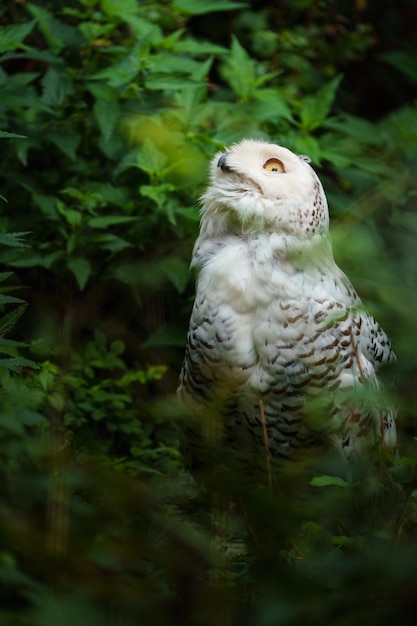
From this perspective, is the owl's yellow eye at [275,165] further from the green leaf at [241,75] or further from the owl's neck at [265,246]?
the green leaf at [241,75]

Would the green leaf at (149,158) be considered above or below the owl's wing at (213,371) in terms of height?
above

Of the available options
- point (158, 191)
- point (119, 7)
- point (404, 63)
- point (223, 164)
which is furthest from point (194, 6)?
point (404, 63)

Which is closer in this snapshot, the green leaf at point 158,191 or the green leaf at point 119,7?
the green leaf at point 158,191

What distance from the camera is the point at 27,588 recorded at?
1298 mm

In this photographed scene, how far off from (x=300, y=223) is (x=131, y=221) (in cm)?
132

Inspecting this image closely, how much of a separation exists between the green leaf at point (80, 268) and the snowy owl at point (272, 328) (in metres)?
0.78

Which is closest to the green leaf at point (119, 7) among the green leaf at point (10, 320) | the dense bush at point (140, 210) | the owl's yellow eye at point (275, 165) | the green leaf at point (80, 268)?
the dense bush at point (140, 210)

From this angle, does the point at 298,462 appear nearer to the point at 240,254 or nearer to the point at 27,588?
the point at 240,254

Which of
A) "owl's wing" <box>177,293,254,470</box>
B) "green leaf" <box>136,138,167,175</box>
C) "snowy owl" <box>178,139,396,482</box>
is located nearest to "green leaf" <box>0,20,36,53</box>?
"green leaf" <box>136,138,167,175</box>

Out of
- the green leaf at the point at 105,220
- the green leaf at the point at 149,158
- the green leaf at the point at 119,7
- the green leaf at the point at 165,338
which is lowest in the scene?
the green leaf at the point at 165,338

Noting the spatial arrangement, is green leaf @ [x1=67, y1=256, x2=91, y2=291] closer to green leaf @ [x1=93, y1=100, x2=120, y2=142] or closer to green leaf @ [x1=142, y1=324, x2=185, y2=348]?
green leaf @ [x1=142, y1=324, x2=185, y2=348]

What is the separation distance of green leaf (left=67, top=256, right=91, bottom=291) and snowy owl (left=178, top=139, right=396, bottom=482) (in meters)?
0.78

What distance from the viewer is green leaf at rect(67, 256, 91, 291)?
3.62m

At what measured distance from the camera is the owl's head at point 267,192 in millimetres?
Answer: 2879
